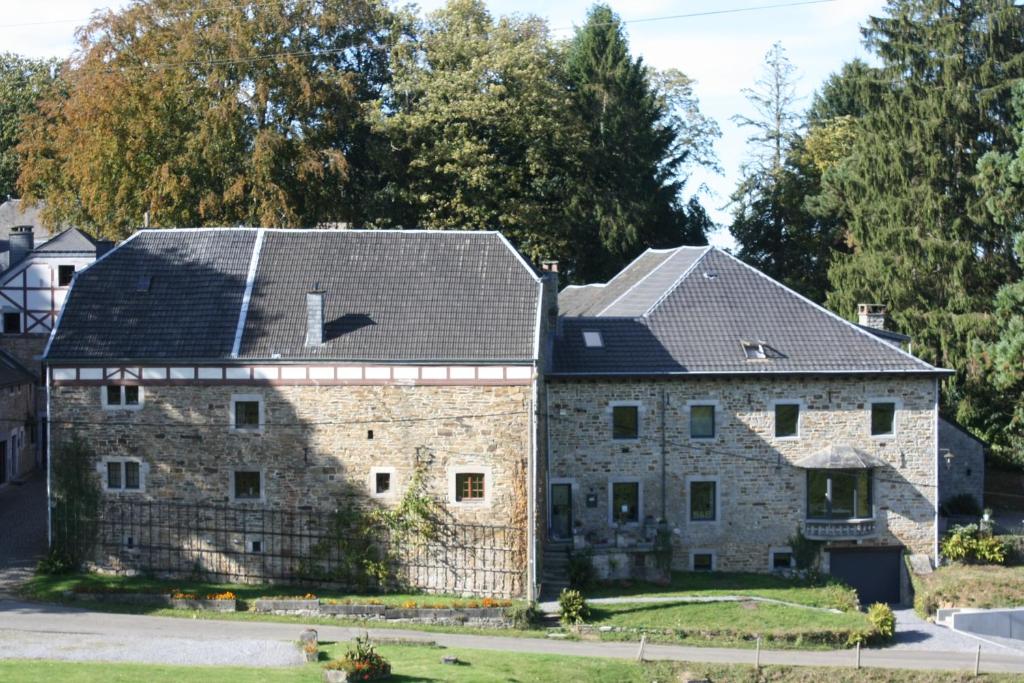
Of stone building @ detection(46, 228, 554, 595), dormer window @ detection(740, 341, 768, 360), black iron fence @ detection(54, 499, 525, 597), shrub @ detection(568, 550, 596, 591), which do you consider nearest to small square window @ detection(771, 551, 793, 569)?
dormer window @ detection(740, 341, 768, 360)

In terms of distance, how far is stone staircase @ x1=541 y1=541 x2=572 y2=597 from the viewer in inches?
1339

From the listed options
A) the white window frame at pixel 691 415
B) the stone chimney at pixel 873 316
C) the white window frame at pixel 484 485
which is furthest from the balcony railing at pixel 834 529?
the white window frame at pixel 484 485

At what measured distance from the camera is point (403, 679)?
25969 millimetres

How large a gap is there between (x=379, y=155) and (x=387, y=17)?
721cm

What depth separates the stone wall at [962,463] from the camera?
42.4 metres

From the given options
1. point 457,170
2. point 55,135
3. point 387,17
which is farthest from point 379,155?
point 55,135

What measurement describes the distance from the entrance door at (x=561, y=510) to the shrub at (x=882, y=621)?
25.3 ft

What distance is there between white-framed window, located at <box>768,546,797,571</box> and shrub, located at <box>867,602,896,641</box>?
326 centimetres

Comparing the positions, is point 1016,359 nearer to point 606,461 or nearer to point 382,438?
point 606,461

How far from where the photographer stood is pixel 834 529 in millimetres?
36125

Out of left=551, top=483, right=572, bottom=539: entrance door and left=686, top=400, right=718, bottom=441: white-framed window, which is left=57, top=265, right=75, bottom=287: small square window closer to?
left=551, top=483, right=572, bottom=539: entrance door

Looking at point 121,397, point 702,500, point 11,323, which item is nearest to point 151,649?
point 121,397

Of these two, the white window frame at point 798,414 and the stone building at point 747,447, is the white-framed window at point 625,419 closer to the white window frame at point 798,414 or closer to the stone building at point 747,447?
the stone building at point 747,447

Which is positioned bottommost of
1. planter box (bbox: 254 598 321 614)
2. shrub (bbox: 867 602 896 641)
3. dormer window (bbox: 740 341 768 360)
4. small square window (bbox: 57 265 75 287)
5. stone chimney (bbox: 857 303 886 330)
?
shrub (bbox: 867 602 896 641)
